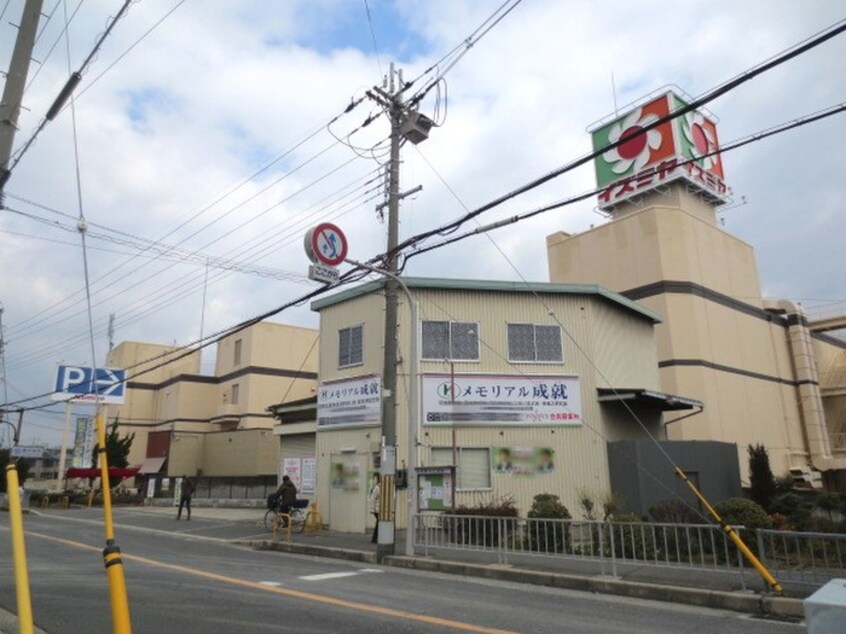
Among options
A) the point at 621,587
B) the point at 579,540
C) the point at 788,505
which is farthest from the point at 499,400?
the point at 788,505

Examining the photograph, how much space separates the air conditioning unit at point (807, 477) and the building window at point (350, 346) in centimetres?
2988

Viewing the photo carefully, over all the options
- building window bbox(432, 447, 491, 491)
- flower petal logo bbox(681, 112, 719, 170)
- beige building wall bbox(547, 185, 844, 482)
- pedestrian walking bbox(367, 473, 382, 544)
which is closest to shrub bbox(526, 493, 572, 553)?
pedestrian walking bbox(367, 473, 382, 544)

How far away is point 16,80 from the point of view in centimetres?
813

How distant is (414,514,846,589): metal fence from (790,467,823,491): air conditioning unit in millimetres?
30010

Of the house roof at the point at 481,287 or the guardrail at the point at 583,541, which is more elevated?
the house roof at the point at 481,287

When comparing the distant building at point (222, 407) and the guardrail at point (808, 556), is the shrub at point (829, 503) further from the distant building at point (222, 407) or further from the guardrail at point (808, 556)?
the distant building at point (222, 407)

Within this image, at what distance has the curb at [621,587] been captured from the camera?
8.52m

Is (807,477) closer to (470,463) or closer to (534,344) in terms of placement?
(534,344)

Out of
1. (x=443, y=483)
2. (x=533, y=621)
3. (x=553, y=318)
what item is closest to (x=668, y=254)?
(x=553, y=318)

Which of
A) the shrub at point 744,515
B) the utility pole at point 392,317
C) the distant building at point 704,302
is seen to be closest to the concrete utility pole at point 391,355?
the utility pole at point 392,317

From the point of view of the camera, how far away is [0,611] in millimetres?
7613

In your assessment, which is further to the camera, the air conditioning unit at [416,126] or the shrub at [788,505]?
the shrub at [788,505]

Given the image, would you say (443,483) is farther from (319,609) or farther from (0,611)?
(0,611)

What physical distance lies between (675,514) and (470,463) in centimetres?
586
